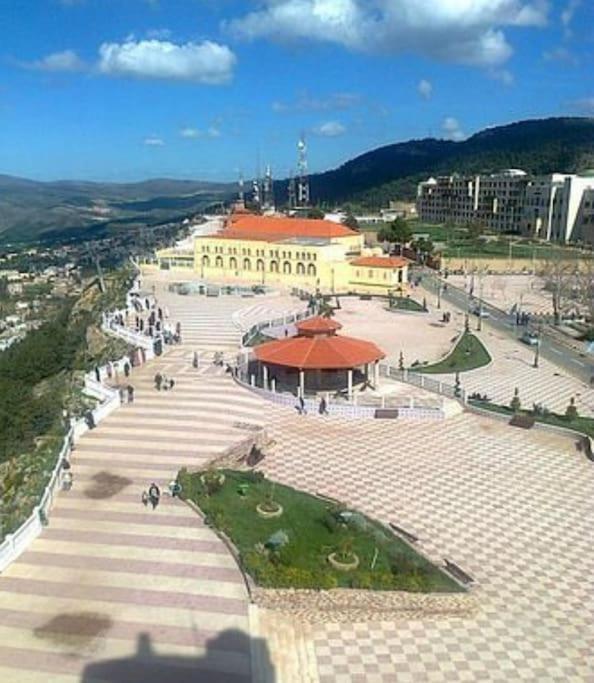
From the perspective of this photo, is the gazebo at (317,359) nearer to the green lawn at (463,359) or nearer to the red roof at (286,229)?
the green lawn at (463,359)

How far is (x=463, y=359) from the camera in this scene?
35844 millimetres

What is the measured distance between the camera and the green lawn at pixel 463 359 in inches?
1332

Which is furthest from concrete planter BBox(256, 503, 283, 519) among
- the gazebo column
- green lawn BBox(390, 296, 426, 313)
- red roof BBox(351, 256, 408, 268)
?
red roof BBox(351, 256, 408, 268)

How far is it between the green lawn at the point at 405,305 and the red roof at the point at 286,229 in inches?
412

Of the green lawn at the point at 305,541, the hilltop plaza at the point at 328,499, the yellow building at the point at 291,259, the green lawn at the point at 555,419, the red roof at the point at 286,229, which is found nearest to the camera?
the hilltop plaza at the point at 328,499

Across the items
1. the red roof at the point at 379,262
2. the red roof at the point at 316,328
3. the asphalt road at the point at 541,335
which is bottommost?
the asphalt road at the point at 541,335

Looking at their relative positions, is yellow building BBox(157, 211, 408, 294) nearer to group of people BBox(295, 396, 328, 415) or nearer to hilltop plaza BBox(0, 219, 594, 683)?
hilltop plaza BBox(0, 219, 594, 683)

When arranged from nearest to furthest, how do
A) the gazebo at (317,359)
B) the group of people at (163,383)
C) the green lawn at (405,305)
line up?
the group of people at (163,383) → the gazebo at (317,359) → the green lawn at (405,305)

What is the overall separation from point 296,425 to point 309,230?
38.1m

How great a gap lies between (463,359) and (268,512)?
20.5 meters

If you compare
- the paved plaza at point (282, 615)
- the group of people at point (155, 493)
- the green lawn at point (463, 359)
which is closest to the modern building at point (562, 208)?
the green lawn at point (463, 359)

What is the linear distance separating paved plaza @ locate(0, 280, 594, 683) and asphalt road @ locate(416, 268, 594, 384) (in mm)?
11859

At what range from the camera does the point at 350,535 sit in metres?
16.8

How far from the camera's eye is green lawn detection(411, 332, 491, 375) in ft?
111
